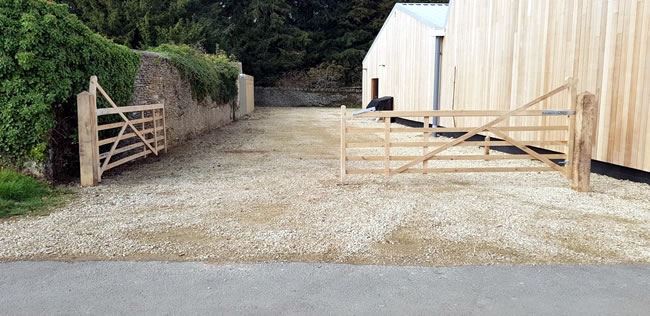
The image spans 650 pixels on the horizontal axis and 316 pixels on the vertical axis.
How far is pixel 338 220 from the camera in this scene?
18.5 ft

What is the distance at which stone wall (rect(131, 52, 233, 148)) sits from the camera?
1069 centimetres

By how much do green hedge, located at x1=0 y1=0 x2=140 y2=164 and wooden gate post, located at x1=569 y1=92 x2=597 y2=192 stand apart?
7.38 metres

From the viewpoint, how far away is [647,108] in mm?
7355

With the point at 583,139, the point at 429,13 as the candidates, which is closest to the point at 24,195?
the point at 583,139

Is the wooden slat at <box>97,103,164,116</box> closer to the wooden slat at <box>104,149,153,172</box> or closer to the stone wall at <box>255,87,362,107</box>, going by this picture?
the wooden slat at <box>104,149,153,172</box>

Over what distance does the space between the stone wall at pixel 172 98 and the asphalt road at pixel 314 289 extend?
6811mm

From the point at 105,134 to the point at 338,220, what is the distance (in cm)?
507

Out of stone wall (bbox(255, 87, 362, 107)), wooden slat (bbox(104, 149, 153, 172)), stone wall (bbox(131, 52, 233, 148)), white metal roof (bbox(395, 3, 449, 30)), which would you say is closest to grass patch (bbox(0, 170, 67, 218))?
wooden slat (bbox(104, 149, 153, 172))

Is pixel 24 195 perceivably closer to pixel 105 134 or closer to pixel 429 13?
pixel 105 134

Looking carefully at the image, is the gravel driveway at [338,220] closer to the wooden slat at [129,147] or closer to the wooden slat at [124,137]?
the wooden slat at [129,147]

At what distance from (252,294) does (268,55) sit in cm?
3912

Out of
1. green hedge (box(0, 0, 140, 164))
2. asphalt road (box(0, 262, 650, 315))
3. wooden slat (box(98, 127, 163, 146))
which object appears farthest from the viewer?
wooden slat (box(98, 127, 163, 146))

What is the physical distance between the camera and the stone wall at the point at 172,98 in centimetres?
1069

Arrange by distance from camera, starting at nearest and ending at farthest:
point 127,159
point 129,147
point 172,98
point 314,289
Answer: point 314,289 < point 127,159 < point 129,147 < point 172,98
